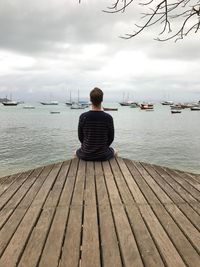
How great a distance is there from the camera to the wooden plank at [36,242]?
3.36 m

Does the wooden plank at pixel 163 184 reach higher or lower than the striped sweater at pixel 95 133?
lower

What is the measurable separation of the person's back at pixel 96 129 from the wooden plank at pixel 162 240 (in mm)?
3258

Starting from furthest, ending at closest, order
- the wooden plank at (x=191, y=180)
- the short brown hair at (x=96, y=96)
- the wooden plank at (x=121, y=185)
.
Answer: the short brown hair at (x=96, y=96) < the wooden plank at (x=191, y=180) < the wooden plank at (x=121, y=185)

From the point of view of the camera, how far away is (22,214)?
4746 mm

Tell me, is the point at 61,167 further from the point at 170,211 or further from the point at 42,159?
the point at 42,159

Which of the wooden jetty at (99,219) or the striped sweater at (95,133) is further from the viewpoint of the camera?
the striped sweater at (95,133)

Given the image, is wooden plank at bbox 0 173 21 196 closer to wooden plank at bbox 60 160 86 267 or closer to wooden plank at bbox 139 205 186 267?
wooden plank at bbox 60 160 86 267

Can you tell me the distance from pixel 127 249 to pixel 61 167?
14.7ft

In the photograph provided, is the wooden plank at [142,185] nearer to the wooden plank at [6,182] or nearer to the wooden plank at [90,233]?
the wooden plank at [90,233]

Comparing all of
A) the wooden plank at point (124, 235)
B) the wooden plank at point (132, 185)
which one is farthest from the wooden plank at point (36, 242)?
the wooden plank at point (132, 185)

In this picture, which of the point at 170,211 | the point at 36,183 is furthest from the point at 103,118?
the point at 170,211

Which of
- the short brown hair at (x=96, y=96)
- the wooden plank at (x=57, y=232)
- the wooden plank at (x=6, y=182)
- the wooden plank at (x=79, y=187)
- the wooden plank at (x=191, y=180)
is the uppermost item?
the short brown hair at (x=96, y=96)

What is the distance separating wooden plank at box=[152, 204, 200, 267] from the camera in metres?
3.41

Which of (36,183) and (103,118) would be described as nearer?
(36,183)
